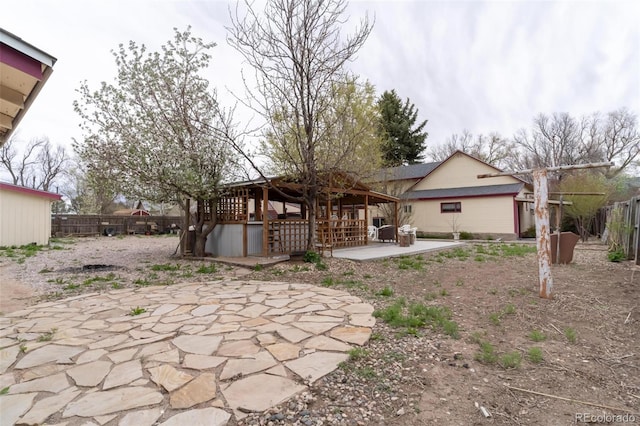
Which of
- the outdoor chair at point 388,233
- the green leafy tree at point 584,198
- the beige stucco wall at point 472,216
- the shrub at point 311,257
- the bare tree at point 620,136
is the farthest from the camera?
the bare tree at point 620,136

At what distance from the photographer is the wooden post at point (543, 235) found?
4.39m

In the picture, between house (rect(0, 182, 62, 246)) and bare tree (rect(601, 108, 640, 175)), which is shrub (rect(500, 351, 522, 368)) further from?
bare tree (rect(601, 108, 640, 175))

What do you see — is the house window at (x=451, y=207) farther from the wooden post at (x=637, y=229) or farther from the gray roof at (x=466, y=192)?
the wooden post at (x=637, y=229)

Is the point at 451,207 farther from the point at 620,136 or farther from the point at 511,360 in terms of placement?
the point at 620,136

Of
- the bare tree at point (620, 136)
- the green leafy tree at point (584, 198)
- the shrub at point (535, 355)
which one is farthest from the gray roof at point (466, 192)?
the bare tree at point (620, 136)

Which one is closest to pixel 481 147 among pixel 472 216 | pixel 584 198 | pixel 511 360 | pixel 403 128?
pixel 403 128

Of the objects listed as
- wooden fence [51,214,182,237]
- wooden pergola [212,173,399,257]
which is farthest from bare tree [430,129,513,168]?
wooden fence [51,214,182,237]

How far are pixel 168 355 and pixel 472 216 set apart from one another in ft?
59.6

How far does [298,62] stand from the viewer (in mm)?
7012

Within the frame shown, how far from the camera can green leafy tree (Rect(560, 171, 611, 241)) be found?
1381 cm

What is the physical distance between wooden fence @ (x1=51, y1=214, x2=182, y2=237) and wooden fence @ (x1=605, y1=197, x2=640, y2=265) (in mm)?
20006

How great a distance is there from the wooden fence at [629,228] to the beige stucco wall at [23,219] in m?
18.1

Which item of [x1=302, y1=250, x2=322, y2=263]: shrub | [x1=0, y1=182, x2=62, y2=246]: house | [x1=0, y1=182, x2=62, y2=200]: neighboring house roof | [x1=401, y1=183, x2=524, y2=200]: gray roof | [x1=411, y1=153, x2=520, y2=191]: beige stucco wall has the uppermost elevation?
[x1=411, y1=153, x2=520, y2=191]: beige stucco wall

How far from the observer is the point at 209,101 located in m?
8.58
